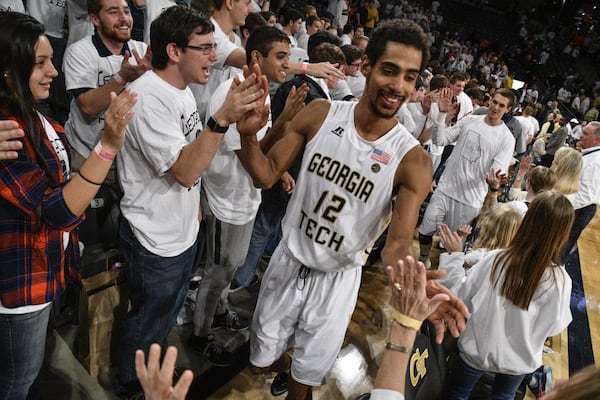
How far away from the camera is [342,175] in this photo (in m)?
2.11

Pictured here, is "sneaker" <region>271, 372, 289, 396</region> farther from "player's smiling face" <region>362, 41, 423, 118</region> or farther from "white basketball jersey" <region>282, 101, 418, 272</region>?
"player's smiling face" <region>362, 41, 423, 118</region>

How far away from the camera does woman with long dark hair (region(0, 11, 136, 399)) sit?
156 cm

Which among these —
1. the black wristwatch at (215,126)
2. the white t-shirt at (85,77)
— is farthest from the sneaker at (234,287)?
the black wristwatch at (215,126)

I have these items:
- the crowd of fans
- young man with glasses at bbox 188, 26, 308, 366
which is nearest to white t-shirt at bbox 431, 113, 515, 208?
the crowd of fans

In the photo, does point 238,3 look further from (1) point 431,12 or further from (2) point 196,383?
(1) point 431,12

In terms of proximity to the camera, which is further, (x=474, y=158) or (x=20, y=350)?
(x=474, y=158)

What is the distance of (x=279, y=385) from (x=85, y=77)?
2.30 m

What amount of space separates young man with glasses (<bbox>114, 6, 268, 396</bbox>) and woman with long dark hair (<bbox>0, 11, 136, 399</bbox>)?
1.08 ft

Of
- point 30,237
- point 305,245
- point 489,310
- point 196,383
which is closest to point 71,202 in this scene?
point 30,237

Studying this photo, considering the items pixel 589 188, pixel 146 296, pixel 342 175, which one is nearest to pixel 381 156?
pixel 342 175

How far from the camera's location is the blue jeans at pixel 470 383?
2545 mm

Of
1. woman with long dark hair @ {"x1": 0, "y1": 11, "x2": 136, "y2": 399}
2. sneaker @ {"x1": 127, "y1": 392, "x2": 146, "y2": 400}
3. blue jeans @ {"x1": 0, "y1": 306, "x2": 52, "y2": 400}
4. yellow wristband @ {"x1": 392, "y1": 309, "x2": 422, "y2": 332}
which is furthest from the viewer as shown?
sneaker @ {"x1": 127, "y1": 392, "x2": 146, "y2": 400}

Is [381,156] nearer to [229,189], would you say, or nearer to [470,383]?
[229,189]

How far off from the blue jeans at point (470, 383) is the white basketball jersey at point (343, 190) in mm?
984
